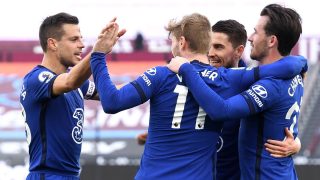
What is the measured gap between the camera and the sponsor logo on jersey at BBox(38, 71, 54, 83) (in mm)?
6730

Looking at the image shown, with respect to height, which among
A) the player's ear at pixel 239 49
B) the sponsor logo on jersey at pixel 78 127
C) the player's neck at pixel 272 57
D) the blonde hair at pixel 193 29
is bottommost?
the sponsor logo on jersey at pixel 78 127

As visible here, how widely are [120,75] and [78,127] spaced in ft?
31.8

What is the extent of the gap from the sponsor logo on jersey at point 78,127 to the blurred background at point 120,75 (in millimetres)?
4054

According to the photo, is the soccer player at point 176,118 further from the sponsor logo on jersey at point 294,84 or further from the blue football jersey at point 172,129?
the sponsor logo on jersey at point 294,84

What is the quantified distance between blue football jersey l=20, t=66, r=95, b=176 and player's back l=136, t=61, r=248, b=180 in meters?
0.97

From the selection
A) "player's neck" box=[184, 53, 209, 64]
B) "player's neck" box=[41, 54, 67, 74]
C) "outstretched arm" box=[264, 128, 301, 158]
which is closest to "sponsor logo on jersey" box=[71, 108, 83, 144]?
"player's neck" box=[41, 54, 67, 74]

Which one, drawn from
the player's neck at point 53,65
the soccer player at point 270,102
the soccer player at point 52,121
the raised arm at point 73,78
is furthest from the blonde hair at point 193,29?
the player's neck at point 53,65

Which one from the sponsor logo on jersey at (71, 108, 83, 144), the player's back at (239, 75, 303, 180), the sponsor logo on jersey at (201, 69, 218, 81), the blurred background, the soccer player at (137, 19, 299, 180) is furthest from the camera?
the blurred background

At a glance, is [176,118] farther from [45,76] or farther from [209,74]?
[45,76]

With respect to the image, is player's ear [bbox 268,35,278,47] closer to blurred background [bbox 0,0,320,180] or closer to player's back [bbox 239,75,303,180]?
player's back [bbox 239,75,303,180]

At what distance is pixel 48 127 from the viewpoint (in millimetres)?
6809

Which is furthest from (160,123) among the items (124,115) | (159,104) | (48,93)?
(124,115)

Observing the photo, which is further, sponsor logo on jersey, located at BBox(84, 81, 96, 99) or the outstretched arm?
Answer: sponsor logo on jersey, located at BBox(84, 81, 96, 99)

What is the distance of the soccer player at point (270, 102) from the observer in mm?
6129
